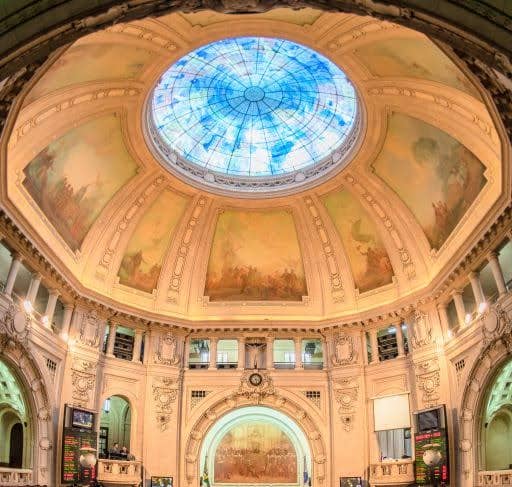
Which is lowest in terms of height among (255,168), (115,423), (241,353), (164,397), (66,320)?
(115,423)

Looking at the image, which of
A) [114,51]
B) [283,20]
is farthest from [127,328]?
[283,20]

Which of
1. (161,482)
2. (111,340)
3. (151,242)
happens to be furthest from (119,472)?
(151,242)

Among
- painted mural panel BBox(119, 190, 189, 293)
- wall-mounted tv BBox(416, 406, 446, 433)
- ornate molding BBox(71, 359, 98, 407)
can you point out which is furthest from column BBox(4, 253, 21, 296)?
wall-mounted tv BBox(416, 406, 446, 433)

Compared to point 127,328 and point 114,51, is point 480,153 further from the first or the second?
point 127,328

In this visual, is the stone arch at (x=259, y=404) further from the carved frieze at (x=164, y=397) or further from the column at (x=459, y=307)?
the column at (x=459, y=307)

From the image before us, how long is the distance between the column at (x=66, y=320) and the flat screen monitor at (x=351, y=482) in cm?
1660

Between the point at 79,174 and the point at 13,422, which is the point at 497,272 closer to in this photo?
the point at 79,174

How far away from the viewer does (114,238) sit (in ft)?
115

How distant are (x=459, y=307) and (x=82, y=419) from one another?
19372 mm

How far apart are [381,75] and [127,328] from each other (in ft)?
65.8

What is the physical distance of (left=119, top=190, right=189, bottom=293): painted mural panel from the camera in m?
36.0

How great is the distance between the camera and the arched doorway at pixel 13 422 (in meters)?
26.8

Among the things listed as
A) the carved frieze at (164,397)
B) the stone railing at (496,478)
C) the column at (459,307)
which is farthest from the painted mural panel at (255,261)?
the stone railing at (496,478)

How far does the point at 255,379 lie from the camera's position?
35.2 m
